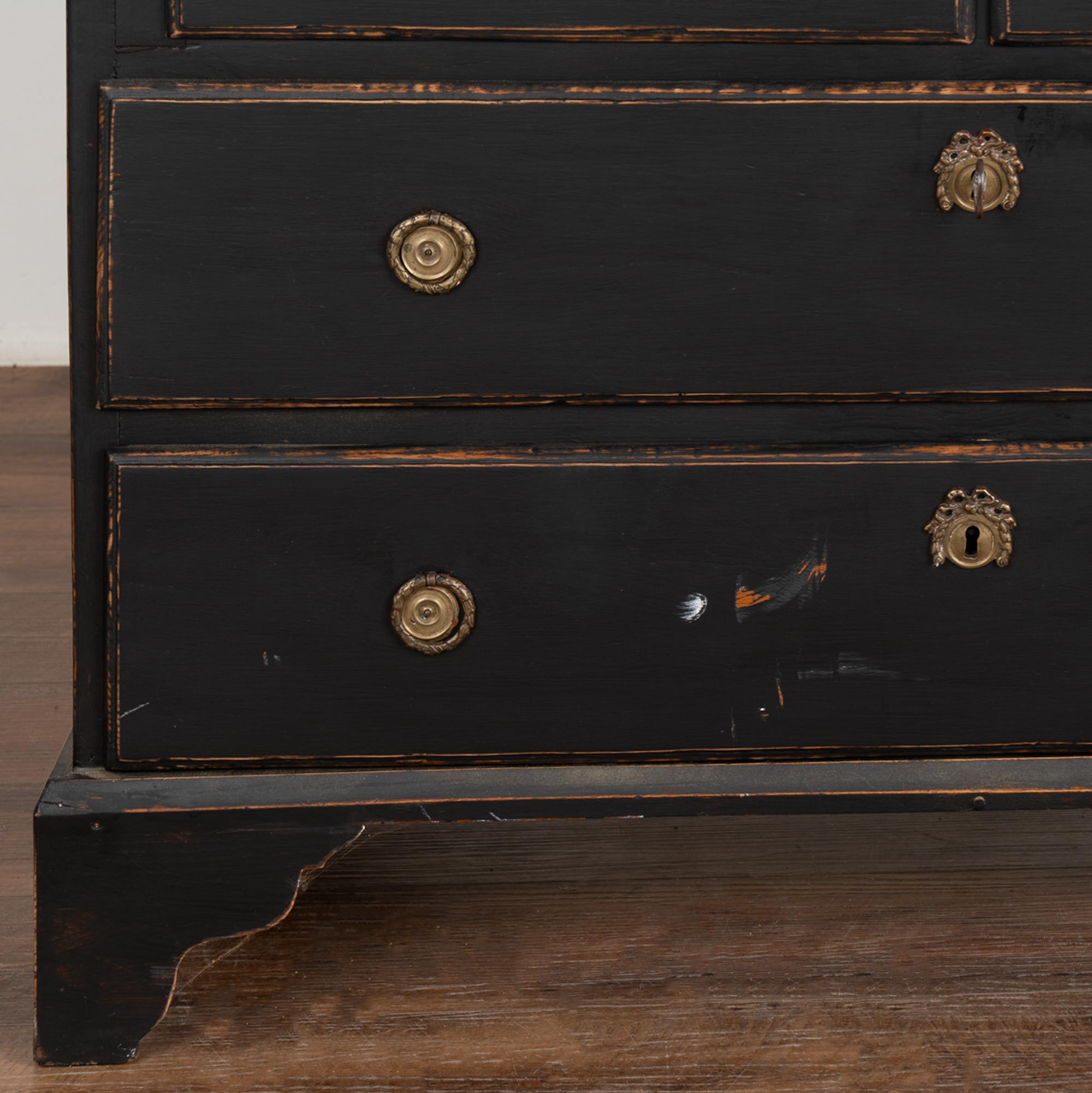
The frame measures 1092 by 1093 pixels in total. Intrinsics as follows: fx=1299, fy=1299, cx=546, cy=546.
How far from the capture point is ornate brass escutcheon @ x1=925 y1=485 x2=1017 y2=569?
36.2 inches

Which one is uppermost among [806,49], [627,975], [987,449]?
[806,49]

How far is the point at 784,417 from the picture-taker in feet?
3.01

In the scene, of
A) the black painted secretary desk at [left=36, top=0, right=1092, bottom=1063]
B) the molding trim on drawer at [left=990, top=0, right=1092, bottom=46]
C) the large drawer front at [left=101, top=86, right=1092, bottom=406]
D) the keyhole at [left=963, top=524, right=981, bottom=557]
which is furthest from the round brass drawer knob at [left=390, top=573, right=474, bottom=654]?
the molding trim on drawer at [left=990, top=0, right=1092, bottom=46]

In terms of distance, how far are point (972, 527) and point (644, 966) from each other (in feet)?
1.45

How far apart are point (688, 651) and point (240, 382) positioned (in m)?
0.36

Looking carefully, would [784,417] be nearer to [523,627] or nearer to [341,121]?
[523,627]

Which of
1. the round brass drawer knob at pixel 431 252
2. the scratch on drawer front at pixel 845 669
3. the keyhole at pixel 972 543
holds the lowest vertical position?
the scratch on drawer front at pixel 845 669

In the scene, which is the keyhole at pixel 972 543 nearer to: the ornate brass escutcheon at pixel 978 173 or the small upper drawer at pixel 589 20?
the ornate brass escutcheon at pixel 978 173

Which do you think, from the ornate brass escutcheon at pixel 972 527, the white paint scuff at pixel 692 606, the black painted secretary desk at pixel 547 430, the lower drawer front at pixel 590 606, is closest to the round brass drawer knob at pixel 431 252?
the black painted secretary desk at pixel 547 430

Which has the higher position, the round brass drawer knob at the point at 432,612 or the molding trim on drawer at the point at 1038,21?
the molding trim on drawer at the point at 1038,21

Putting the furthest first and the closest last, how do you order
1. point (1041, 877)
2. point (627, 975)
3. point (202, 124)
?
point (1041, 877), point (627, 975), point (202, 124)

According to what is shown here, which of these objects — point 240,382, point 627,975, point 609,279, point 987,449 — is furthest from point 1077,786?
point 240,382

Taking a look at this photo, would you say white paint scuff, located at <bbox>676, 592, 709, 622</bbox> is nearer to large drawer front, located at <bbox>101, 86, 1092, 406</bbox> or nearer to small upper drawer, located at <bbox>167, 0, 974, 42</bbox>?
large drawer front, located at <bbox>101, 86, 1092, 406</bbox>

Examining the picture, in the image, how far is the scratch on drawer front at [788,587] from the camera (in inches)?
36.3
